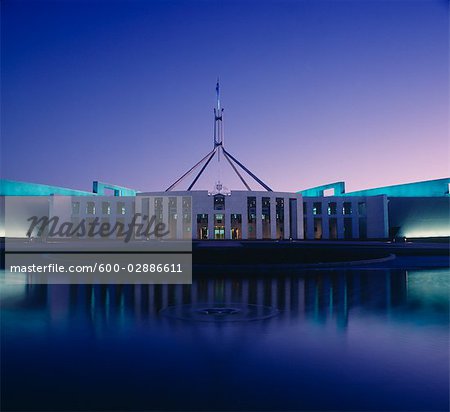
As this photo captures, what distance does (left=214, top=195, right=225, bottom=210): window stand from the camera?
5341cm

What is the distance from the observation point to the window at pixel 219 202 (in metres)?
53.4

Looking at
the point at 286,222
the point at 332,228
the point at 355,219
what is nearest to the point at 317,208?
the point at 332,228

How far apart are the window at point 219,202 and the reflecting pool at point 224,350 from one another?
4195 cm

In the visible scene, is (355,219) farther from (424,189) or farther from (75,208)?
(75,208)

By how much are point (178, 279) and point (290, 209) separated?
4332 cm

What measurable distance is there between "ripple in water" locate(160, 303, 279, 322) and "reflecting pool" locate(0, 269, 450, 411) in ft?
0.12

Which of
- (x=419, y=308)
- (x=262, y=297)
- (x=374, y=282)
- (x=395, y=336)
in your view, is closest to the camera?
(x=395, y=336)

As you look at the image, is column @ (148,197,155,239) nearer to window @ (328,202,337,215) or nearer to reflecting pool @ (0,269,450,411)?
window @ (328,202,337,215)

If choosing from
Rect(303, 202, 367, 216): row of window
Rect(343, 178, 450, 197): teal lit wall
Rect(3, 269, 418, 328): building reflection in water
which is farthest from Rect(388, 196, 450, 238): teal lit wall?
Rect(3, 269, 418, 328): building reflection in water

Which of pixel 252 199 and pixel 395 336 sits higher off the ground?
pixel 252 199

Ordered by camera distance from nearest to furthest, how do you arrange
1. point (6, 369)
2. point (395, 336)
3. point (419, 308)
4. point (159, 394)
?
point (159, 394) < point (6, 369) < point (395, 336) < point (419, 308)

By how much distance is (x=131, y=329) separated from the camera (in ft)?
24.0

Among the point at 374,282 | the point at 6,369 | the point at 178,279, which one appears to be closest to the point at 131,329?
the point at 6,369

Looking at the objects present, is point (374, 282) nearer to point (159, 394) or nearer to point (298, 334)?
point (298, 334)
